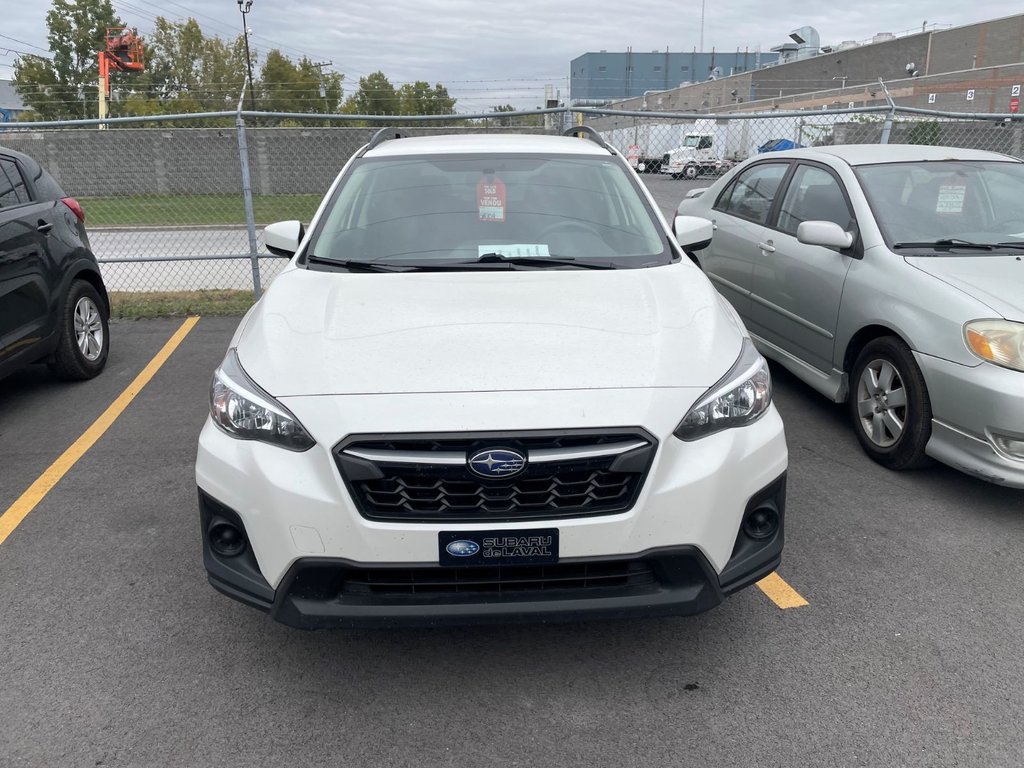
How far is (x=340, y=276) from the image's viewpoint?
11.2 ft

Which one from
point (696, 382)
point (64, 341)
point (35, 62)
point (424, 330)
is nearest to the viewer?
point (696, 382)

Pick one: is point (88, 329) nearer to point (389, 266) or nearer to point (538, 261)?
point (389, 266)

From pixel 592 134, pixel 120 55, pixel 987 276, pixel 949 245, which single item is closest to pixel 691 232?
pixel 592 134

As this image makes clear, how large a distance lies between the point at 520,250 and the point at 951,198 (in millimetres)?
2927

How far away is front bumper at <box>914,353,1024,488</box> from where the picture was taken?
374 centimetres

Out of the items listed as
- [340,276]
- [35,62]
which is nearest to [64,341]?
[340,276]

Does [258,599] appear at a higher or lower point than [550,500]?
lower

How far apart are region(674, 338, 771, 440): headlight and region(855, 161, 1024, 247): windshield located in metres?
2.33

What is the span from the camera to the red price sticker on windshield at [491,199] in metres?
3.83

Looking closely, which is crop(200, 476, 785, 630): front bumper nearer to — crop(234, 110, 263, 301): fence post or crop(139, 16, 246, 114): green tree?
crop(234, 110, 263, 301): fence post

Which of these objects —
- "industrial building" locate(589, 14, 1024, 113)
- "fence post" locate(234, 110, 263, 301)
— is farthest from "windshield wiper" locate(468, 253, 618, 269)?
"industrial building" locate(589, 14, 1024, 113)

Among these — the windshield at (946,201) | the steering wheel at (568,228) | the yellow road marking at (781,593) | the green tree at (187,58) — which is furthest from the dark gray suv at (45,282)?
the green tree at (187,58)

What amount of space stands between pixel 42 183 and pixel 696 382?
17.5ft

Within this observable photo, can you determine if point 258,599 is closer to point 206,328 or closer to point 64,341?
point 64,341
